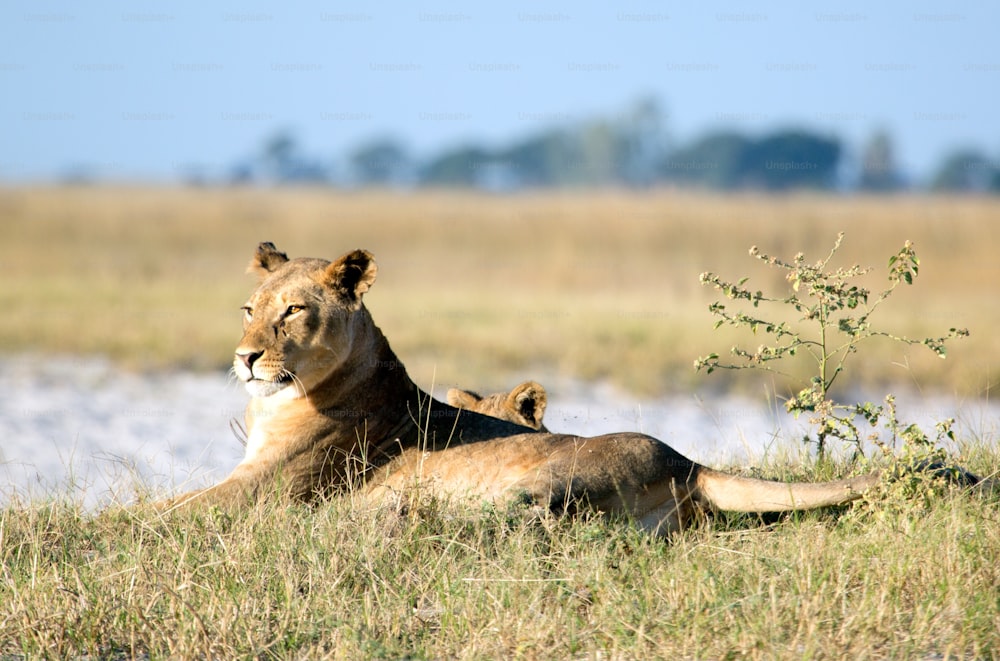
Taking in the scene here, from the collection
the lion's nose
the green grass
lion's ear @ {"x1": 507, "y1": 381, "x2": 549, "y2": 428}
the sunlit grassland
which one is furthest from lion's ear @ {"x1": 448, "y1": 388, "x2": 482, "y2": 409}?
the sunlit grassland

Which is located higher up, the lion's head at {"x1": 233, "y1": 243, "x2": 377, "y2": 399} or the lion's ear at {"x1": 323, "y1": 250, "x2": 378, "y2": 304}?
the lion's ear at {"x1": 323, "y1": 250, "x2": 378, "y2": 304}

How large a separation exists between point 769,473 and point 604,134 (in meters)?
89.0

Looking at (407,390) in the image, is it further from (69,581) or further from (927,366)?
(927,366)

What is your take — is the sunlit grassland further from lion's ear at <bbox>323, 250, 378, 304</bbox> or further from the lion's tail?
lion's ear at <bbox>323, 250, 378, 304</bbox>

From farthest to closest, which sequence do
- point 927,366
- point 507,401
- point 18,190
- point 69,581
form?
point 18,190
point 927,366
point 507,401
point 69,581

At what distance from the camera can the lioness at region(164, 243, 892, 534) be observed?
456 cm

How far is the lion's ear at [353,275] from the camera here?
489 cm

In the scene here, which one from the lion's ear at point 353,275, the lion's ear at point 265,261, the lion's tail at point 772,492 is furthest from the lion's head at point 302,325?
the lion's tail at point 772,492

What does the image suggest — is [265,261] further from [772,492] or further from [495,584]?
[772,492]

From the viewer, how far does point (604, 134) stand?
93.0 metres

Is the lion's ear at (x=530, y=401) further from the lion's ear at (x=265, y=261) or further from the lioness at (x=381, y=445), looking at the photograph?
the lion's ear at (x=265, y=261)

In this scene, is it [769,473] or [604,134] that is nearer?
[769,473]

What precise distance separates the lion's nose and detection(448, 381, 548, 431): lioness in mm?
1236

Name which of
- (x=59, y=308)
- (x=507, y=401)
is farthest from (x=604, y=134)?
(x=507, y=401)
